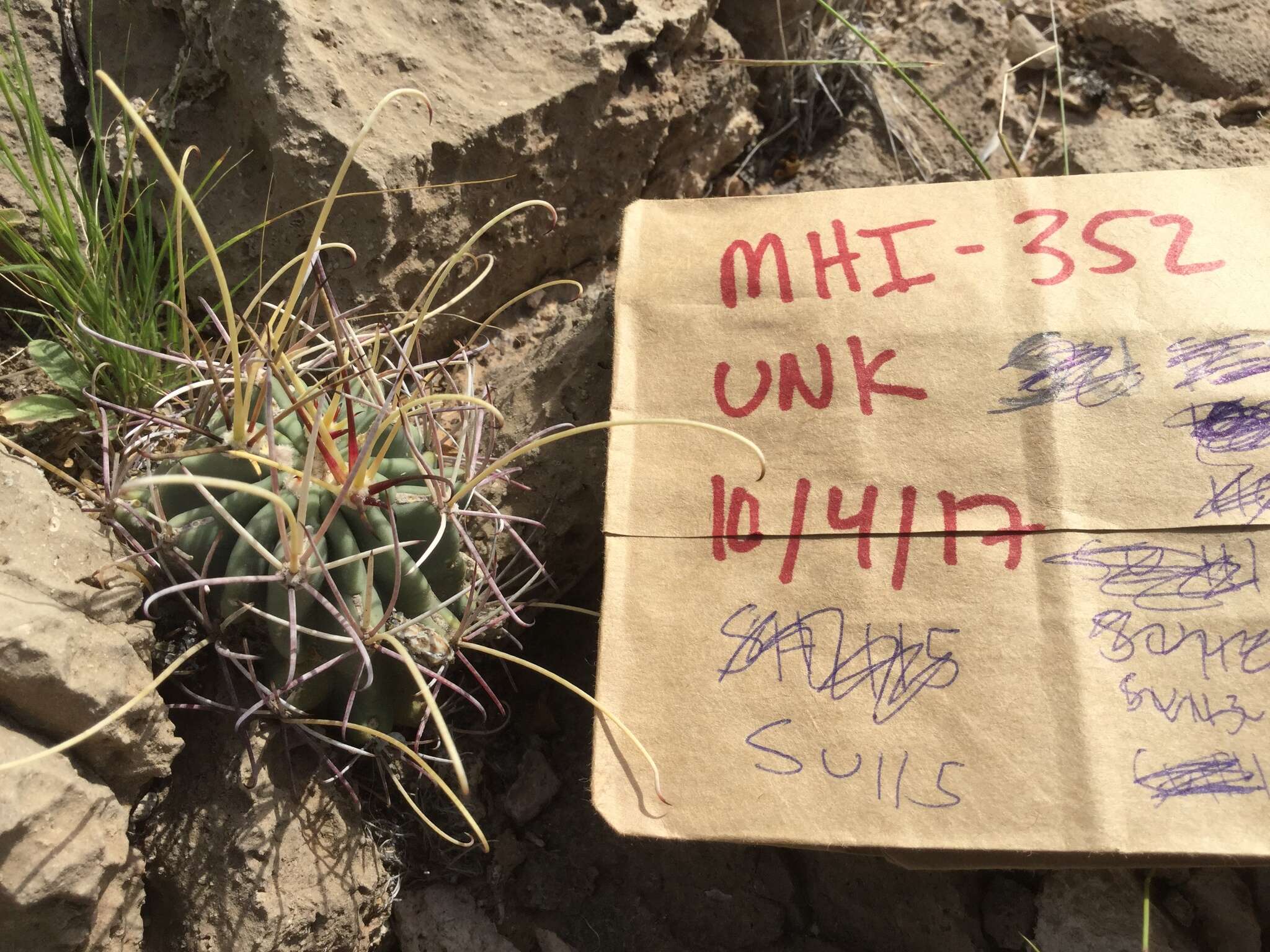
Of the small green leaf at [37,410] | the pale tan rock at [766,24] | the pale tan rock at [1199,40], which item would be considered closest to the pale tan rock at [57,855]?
the small green leaf at [37,410]

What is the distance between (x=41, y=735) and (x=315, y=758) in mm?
222

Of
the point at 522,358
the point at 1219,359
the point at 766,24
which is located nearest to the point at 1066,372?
the point at 1219,359

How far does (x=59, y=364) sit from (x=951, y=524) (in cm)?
86

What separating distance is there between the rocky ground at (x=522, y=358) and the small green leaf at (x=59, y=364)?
0.05 meters

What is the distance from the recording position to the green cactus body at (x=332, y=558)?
0.78 metres

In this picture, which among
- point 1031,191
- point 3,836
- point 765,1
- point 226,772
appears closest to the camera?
point 3,836

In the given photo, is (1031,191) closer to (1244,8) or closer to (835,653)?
(835,653)

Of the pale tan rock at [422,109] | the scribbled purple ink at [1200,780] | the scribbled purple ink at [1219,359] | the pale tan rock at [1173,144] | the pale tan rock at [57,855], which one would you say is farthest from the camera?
the pale tan rock at [1173,144]

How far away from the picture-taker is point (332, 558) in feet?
2.63

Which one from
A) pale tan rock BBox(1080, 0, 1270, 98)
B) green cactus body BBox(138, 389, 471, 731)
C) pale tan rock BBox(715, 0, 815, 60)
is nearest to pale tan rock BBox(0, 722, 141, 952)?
green cactus body BBox(138, 389, 471, 731)

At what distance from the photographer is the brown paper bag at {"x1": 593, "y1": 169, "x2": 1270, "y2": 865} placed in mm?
832

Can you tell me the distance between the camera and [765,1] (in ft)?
4.44

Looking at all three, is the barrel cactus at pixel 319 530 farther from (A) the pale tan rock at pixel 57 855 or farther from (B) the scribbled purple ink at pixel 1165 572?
(B) the scribbled purple ink at pixel 1165 572

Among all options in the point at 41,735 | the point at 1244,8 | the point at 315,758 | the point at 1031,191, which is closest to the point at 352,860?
the point at 315,758
